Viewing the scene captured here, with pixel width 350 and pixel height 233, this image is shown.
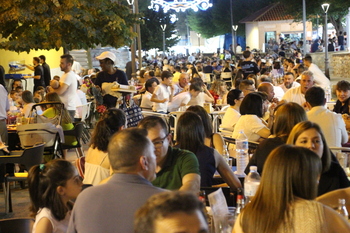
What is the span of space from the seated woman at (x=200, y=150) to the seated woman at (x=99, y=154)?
3.06ft

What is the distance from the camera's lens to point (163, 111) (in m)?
14.5

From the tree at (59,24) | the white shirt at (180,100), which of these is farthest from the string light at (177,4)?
the tree at (59,24)

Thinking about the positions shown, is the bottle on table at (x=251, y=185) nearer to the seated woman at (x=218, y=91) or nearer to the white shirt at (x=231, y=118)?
the white shirt at (x=231, y=118)

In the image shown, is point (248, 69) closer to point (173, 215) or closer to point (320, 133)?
point (320, 133)

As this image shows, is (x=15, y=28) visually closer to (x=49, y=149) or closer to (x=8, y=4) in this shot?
(x=8, y=4)

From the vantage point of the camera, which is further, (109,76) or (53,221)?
(109,76)

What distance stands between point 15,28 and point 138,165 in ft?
34.9

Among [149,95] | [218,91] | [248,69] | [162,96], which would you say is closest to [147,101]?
[149,95]

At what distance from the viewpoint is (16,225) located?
428 centimetres

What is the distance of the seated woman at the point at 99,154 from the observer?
637 cm

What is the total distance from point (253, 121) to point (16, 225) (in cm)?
461

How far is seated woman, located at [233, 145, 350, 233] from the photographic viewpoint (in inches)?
134

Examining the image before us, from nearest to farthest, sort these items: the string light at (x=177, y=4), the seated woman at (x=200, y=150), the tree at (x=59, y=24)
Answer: the seated woman at (x=200, y=150)
the tree at (x=59, y=24)
the string light at (x=177, y=4)

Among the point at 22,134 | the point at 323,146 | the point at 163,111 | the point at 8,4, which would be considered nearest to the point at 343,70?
the point at 163,111
